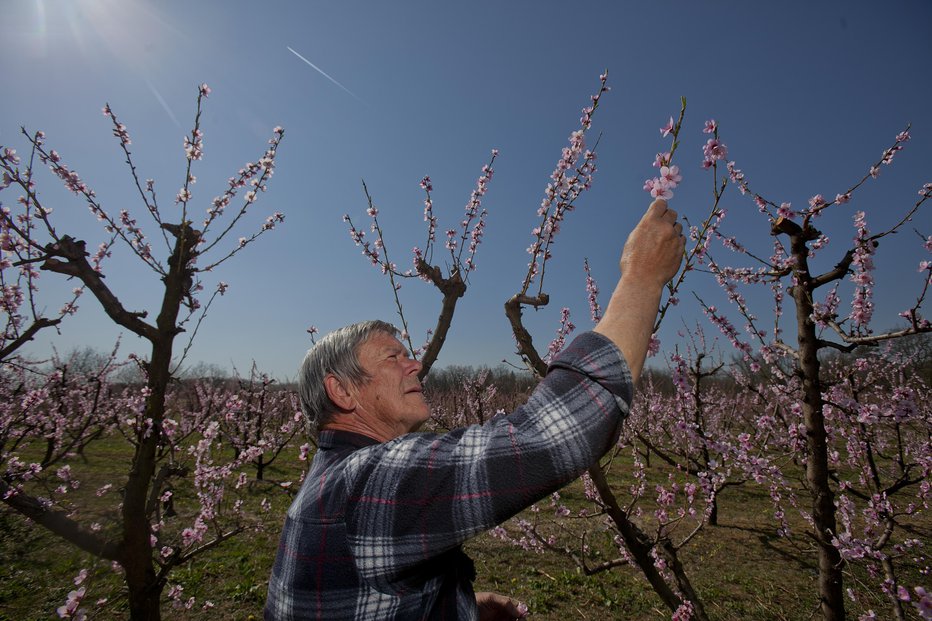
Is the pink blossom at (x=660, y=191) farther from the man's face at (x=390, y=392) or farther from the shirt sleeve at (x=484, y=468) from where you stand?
the man's face at (x=390, y=392)

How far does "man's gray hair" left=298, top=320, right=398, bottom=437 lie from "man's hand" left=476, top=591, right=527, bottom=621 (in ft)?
3.72

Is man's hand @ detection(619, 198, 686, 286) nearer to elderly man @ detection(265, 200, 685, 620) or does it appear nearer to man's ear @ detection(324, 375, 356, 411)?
elderly man @ detection(265, 200, 685, 620)

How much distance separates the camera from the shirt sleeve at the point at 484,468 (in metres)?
0.87

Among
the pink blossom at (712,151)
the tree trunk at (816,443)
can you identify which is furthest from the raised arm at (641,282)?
the tree trunk at (816,443)

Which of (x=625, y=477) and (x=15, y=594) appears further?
(x=625, y=477)

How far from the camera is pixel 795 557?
7727 millimetres

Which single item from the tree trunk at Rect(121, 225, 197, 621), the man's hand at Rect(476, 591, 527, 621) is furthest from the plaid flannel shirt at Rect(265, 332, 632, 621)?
the tree trunk at Rect(121, 225, 197, 621)

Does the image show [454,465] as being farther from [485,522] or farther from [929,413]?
[929,413]

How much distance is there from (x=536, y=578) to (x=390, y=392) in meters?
6.84

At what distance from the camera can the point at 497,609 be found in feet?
6.27

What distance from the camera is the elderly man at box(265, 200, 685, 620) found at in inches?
34.7

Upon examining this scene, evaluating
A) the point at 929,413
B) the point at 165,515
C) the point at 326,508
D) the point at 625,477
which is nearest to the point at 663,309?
the point at 326,508

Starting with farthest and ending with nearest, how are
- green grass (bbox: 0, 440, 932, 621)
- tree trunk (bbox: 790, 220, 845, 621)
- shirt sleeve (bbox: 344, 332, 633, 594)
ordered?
green grass (bbox: 0, 440, 932, 621), tree trunk (bbox: 790, 220, 845, 621), shirt sleeve (bbox: 344, 332, 633, 594)

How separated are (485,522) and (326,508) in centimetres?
43
